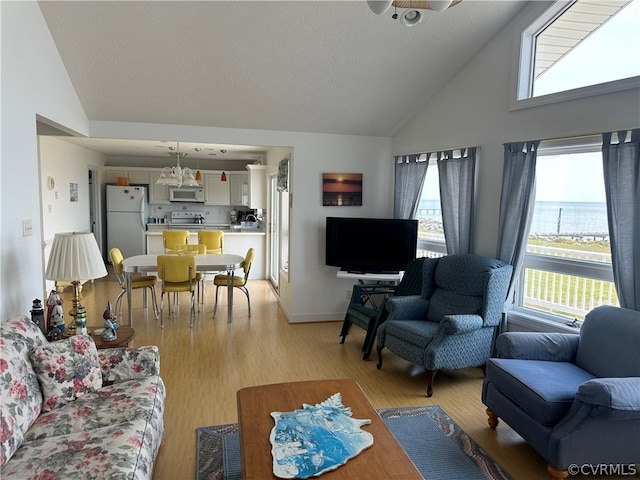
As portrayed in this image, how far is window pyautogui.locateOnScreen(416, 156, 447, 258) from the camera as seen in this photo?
14.8 feet

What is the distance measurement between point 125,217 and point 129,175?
964 millimetres

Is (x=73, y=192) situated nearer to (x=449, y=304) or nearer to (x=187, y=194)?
(x=187, y=194)

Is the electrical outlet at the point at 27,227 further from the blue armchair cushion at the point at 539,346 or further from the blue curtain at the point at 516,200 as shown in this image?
the blue curtain at the point at 516,200

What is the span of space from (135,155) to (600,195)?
8.62 meters

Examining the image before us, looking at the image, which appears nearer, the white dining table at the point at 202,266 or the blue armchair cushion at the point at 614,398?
the blue armchair cushion at the point at 614,398

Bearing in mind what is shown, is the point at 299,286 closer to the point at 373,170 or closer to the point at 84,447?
the point at 373,170

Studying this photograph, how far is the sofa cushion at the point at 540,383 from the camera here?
87.8 inches

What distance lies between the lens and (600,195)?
118 inches

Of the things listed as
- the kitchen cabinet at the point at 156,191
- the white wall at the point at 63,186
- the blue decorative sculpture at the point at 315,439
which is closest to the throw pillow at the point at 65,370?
the blue decorative sculpture at the point at 315,439

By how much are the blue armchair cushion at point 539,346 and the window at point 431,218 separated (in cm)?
171

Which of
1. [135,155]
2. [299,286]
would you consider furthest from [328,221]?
[135,155]

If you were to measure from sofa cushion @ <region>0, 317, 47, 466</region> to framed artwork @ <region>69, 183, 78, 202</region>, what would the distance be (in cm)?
551

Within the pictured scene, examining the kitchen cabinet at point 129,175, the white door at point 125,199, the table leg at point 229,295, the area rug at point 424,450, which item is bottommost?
the area rug at point 424,450

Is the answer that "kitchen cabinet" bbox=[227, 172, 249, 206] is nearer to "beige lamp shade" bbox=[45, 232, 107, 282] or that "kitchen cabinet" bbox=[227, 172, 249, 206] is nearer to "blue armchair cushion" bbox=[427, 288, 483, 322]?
"blue armchair cushion" bbox=[427, 288, 483, 322]
